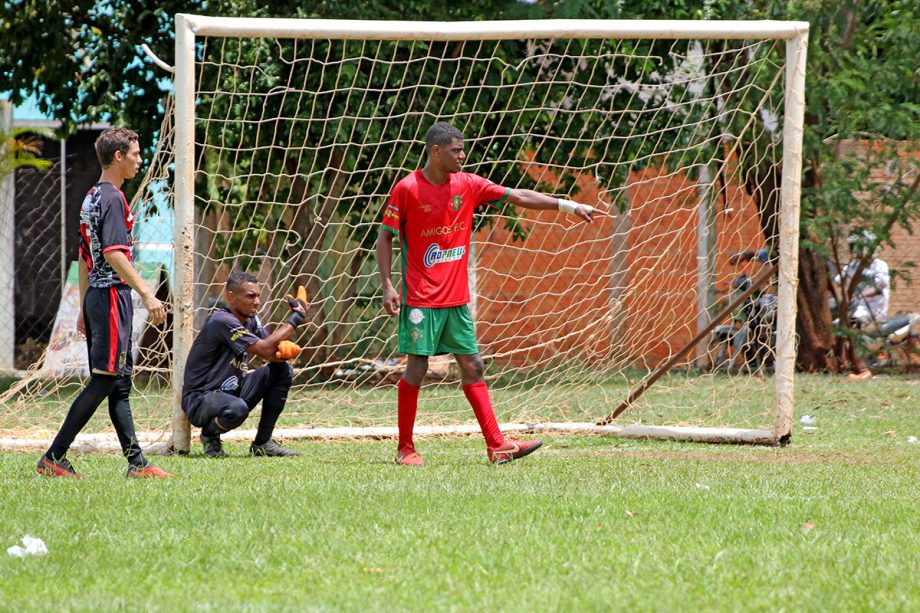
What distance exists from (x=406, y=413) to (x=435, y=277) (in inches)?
33.1

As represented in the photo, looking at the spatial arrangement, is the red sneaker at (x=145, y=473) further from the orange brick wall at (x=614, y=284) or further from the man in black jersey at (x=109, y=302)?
the orange brick wall at (x=614, y=284)

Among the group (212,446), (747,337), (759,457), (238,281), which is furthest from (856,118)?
(212,446)

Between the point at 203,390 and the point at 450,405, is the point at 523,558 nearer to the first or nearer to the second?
the point at 203,390

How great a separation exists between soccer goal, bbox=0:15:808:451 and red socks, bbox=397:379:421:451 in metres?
1.79

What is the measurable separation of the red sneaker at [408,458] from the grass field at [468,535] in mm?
91

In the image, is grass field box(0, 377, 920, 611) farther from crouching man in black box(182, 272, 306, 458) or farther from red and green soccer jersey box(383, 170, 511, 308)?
red and green soccer jersey box(383, 170, 511, 308)

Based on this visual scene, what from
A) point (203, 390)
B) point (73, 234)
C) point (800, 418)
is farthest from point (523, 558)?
point (73, 234)

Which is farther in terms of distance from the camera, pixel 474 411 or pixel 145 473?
pixel 474 411

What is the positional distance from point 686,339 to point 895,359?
4795 millimetres

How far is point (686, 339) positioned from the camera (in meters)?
11.4

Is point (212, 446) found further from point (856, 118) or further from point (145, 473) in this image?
point (856, 118)

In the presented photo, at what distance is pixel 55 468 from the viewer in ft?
20.5

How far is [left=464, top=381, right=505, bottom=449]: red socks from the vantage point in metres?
6.98

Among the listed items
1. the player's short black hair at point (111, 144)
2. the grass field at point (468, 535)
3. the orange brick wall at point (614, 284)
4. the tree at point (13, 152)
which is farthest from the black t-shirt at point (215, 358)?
the tree at point (13, 152)
